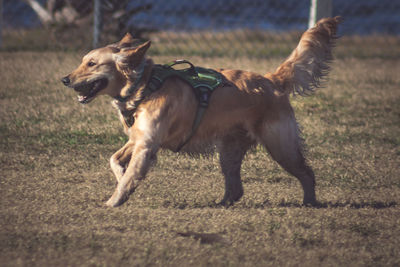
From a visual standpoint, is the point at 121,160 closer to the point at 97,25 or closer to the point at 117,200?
the point at 117,200

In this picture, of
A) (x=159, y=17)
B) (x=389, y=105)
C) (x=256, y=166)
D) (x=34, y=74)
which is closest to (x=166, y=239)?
(x=256, y=166)

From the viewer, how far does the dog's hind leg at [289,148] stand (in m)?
3.98

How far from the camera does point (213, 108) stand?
388cm

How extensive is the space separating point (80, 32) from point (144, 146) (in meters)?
8.15

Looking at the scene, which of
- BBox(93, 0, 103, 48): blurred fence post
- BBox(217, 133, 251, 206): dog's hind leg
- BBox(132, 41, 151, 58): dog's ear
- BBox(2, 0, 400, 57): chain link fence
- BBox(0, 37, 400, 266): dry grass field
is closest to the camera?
BBox(0, 37, 400, 266): dry grass field

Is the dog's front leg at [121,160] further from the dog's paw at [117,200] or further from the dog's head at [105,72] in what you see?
the dog's head at [105,72]

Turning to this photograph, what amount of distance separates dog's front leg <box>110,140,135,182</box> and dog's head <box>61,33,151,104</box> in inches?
14.1

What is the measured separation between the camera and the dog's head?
3709mm

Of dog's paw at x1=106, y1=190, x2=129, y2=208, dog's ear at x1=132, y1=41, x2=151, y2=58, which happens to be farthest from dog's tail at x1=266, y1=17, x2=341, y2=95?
dog's paw at x1=106, y1=190, x2=129, y2=208

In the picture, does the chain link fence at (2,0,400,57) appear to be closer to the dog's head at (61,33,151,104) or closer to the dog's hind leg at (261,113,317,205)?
the dog's head at (61,33,151,104)

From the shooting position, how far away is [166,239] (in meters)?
3.30

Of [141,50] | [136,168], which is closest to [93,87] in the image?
[141,50]

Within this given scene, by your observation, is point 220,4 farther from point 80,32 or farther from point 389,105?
point 389,105

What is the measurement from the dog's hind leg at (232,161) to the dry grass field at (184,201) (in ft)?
0.35
